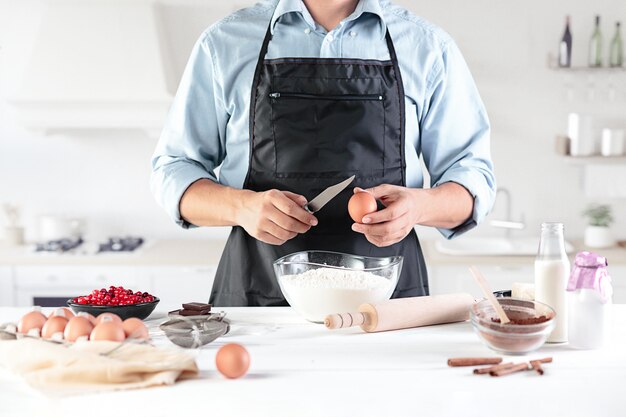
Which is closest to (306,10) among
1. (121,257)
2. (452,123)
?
(452,123)

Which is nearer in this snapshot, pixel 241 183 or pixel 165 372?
pixel 165 372

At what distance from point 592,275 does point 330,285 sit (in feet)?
1.67

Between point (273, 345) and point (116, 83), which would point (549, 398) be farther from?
point (116, 83)

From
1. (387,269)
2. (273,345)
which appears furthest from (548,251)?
(273,345)

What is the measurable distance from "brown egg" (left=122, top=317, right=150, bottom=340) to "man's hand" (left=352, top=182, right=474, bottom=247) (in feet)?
1.64

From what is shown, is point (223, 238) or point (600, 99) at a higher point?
point (600, 99)

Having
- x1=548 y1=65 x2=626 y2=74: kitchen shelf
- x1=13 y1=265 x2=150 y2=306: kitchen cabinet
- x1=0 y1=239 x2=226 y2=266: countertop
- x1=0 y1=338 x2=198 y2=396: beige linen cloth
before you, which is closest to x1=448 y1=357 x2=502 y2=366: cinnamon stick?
x1=0 y1=338 x2=198 y2=396: beige linen cloth

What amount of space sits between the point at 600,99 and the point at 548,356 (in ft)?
9.79

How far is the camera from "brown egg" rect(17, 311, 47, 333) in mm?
1545

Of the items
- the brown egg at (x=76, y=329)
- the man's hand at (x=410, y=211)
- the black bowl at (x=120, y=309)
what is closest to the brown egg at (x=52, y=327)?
the brown egg at (x=76, y=329)

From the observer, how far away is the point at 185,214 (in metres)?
2.06

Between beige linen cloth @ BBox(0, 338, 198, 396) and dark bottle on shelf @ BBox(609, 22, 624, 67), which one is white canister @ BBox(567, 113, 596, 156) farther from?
beige linen cloth @ BBox(0, 338, 198, 396)

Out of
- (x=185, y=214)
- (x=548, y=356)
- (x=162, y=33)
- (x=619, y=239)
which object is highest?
(x=162, y=33)

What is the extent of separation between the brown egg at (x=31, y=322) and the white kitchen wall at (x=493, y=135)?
9.13 feet
